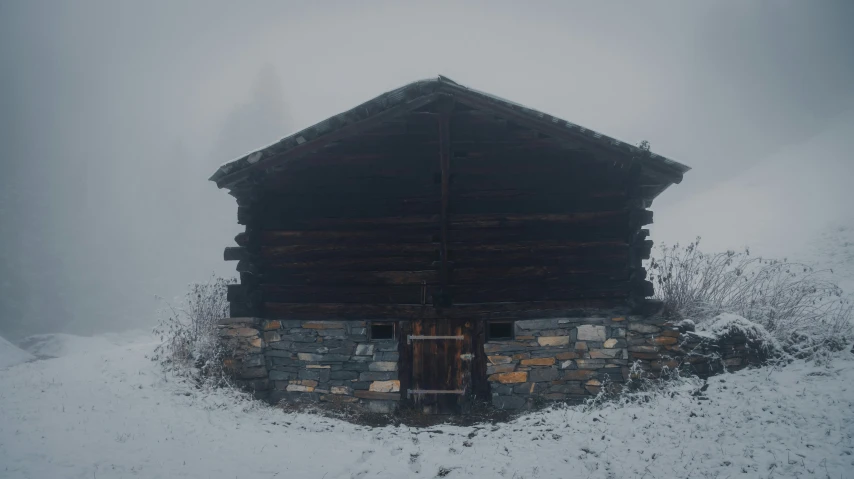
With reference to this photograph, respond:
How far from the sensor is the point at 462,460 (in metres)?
5.87

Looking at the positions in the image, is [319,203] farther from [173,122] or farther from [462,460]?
[173,122]

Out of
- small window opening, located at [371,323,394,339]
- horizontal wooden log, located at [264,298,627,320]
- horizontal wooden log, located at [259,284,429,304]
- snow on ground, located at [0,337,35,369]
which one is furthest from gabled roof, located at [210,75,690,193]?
snow on ground, located at [0,337,35,369]

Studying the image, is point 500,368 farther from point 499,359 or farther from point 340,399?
point 340,399

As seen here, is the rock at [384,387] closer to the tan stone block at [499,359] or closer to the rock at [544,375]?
the tan stone block at [499,359]

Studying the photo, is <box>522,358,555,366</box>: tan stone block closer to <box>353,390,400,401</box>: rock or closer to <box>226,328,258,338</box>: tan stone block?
<box>353,390,400,401</box>: rock

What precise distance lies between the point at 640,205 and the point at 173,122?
457ft

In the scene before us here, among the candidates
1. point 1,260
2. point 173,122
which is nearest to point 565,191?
point 1,260

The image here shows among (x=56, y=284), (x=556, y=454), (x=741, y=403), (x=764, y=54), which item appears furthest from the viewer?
(x=764, y=54)

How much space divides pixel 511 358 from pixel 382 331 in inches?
91.0

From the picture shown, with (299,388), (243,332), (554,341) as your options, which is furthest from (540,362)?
(243,332)

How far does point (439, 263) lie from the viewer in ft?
25.6

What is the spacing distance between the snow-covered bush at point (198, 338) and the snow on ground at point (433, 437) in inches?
19.3

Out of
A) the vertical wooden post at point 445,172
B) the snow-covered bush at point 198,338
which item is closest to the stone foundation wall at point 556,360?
the vertical wooden post at point 445,172

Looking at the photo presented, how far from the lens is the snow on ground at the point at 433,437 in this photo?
5211 millimetres
